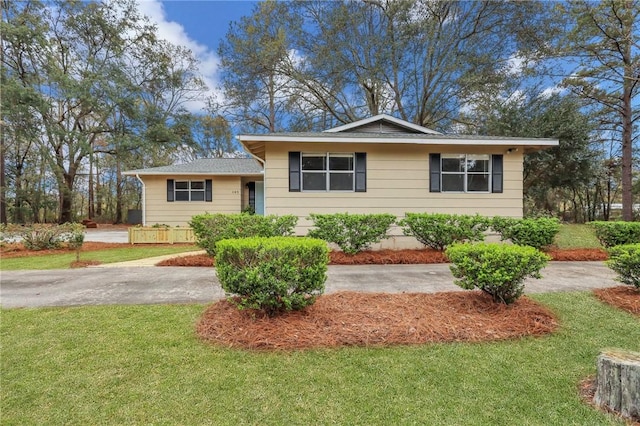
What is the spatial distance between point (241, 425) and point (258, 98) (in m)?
18.5

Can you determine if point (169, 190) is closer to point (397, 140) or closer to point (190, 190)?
point (190, 190)

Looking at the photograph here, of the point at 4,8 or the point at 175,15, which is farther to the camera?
the point at 4,8

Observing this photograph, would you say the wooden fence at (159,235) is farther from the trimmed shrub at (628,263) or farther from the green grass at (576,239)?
the green grass at (576,239)

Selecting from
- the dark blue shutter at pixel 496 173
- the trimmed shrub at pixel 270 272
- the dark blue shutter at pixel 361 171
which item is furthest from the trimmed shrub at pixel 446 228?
the trimmed shrub at pixel 270 272

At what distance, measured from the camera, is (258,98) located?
18.2 m

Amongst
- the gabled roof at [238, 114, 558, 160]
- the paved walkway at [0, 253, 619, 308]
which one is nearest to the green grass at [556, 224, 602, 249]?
the paved walkway at [0, 253, 619, 308]

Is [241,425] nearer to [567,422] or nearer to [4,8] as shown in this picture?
[567,422]

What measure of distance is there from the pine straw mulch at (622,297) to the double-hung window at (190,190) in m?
14.1

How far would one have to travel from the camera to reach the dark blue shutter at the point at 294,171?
30.0ft

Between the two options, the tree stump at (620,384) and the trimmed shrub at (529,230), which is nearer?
the tree stump at (620,384)

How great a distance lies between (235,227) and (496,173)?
8115 millimetres

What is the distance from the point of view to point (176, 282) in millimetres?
5531

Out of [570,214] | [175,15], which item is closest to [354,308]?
[175,15]

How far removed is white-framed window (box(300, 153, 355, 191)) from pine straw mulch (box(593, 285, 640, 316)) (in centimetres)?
617
